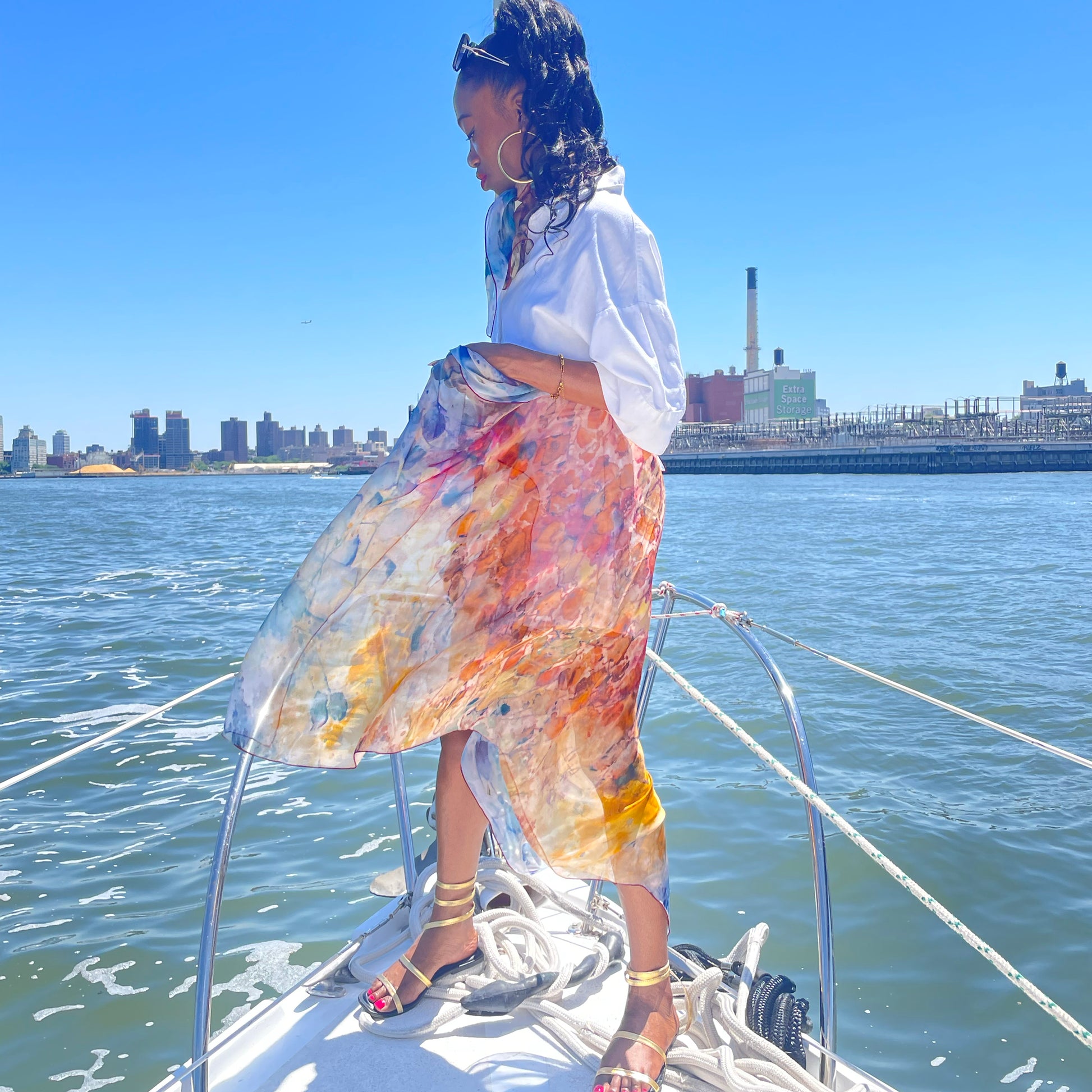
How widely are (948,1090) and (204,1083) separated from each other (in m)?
1.92

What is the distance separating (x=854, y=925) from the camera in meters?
3.22

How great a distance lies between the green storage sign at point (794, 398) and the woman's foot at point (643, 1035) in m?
97.5

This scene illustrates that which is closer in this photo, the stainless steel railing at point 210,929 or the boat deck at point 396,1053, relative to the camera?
the stainless steel railing at point 210,929

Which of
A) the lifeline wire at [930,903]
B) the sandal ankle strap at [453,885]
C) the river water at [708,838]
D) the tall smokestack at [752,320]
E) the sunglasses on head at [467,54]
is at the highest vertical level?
the tall smokestack at [752,320]

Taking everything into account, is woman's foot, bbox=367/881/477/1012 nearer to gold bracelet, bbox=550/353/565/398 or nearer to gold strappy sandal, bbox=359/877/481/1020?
gold strappy sandal, bbox=359/877/481/1020

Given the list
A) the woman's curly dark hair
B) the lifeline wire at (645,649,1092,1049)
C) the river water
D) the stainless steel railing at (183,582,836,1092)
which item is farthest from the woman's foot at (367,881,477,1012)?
the river water

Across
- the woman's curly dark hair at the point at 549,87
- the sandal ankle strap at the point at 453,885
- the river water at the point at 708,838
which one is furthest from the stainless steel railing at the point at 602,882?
the river water at the point at 708,838

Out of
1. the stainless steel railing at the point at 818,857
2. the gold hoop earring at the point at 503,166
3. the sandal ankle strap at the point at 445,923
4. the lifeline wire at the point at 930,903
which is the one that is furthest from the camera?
the sandal ankle strap at the point at 445,923

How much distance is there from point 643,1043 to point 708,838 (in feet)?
8.67

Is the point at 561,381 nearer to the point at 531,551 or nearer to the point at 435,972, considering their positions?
the point at 531,551

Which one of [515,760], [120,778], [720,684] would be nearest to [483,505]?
[515,760]

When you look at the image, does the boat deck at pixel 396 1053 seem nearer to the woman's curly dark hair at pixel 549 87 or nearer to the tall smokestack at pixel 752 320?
the woman's curly dark hair at pixel 549 87

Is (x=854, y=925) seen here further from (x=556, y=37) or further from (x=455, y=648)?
(x=556, y=37)

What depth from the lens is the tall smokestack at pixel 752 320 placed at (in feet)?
287
